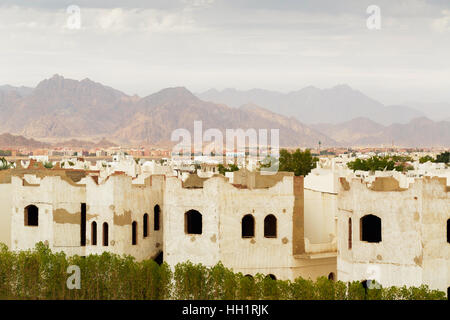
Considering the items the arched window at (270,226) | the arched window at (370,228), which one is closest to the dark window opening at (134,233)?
the arched window at (270,226)

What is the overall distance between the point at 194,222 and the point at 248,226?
94.6 inches

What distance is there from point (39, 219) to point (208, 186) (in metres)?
8.76

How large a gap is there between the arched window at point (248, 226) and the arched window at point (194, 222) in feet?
6.22

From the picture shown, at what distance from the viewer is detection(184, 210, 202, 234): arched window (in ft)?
110

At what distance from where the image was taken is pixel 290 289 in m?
29.0

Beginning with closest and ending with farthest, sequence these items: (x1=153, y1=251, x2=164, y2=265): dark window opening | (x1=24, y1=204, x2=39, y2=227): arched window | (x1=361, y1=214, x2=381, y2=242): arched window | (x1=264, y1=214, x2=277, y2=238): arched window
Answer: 1. (x1=361, y1=214, x2=381, y2=242): arched window
2. (x1=264, y1=214, x2=277, y2=238): arched window
3. (x1=153, y1=251, x2=164, y2=265): dark window opening
4. (x1=24, y1=204, x2=39, y2=227): arched window

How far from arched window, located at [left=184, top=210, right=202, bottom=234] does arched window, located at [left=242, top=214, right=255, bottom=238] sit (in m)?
1.90

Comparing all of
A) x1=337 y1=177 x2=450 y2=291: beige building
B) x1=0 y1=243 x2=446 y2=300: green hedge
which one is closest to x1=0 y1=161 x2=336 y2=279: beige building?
x1=0 y1=243 x2=446 y2=300: green hedge

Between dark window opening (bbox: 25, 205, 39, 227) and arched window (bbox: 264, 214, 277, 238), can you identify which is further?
dark window opening (bbox: 25, 205, 39, 227)

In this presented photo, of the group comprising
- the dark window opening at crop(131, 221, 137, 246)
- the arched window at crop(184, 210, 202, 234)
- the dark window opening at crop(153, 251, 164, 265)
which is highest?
the arched window at crop(184, 210, 202, 234)

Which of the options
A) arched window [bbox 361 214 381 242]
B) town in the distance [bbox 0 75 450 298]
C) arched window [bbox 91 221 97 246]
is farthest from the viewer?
arched window [bbox 91 221 97 246]

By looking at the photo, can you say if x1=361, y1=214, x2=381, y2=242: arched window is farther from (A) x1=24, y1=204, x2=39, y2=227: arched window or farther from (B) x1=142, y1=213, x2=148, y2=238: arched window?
(A) x1=24, y1=204, x2=39, y2=227: arched window
